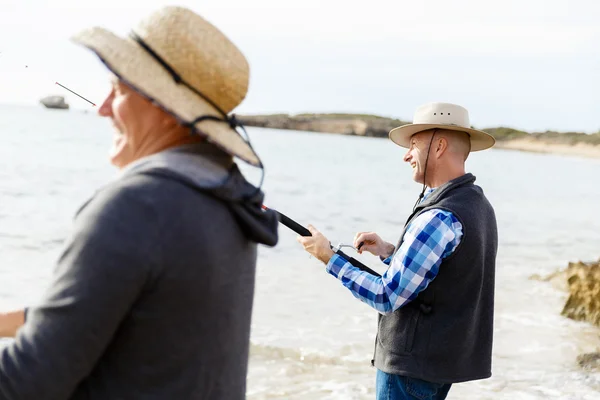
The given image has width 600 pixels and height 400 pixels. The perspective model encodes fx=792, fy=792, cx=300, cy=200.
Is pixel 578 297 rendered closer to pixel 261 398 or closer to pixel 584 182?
pixel 261 398

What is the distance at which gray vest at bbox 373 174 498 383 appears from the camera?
2994mm

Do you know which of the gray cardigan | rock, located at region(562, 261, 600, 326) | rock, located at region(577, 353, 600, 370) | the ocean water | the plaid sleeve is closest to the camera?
the gray cardigan

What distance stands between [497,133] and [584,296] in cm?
6745

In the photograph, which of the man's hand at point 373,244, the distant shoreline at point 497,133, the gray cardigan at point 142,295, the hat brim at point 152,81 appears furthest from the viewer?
the distant shoreline at point 497,133

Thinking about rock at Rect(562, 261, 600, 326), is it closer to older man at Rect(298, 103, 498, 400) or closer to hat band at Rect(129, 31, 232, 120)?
older man at Rect(298, 103, 498, 400)

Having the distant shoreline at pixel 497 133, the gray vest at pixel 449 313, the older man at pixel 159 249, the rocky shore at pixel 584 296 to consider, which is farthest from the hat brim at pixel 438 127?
the distant shoreline at pixel 497 133

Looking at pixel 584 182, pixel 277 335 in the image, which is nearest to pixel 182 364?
pixel 277 335

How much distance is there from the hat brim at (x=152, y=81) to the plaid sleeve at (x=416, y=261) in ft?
4.61

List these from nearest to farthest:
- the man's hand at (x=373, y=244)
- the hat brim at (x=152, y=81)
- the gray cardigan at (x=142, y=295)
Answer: the gray cardigan at (x=142, y=295), the hat brim at (x=152, y=81), the man's hand at (x=373, y=244)

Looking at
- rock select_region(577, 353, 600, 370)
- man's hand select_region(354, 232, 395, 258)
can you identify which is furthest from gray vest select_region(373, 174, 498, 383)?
rock select_region(577, 353, 600, 370)

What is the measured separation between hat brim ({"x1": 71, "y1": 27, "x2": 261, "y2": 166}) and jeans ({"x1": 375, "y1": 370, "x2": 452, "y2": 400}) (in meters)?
1.67

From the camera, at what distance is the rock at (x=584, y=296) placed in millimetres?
8312

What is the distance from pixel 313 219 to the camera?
18.7 metres

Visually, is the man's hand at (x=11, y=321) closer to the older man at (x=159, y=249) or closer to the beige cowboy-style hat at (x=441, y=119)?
the older man at (x=159, y=249)
